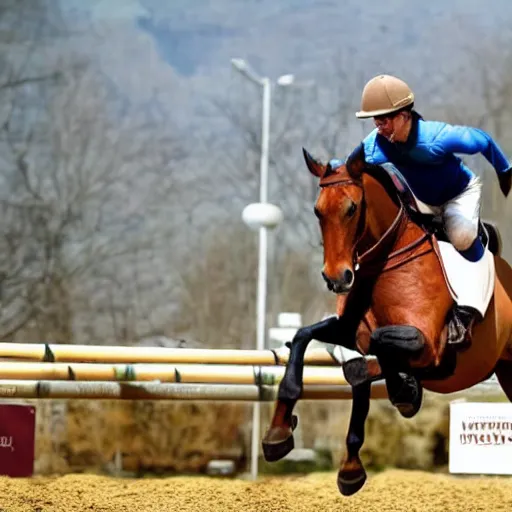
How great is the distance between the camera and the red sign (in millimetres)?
4488

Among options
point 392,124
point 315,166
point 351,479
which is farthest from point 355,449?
point 392,124

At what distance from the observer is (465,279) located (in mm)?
2660

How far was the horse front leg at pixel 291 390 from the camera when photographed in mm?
2633

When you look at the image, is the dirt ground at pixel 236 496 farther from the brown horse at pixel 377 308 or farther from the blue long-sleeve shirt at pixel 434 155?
the blue long-sleeve shirt at pixel 434 155

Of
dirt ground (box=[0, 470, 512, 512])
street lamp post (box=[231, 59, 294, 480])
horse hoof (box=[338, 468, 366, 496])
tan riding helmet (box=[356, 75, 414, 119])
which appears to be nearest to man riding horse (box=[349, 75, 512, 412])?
tan riding helmet (box=[356, 75, 414, 119])

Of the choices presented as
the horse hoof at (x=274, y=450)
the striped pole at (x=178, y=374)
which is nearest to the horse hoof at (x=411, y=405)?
the horse hoof at (x=274, y=450)

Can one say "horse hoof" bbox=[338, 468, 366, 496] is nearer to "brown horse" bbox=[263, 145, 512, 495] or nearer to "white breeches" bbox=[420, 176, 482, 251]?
"brown horse" bbox=[263, 145, 512, 495]

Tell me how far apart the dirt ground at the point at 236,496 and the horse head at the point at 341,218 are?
90.5 inches

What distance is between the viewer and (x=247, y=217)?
7297mm

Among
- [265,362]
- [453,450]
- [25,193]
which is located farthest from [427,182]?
[25,193]

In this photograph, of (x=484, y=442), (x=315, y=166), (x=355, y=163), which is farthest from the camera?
(x=484, y=442)

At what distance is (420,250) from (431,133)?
0.38m

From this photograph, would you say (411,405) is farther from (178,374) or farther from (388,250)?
(178,374)

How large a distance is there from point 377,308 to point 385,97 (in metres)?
0.67
